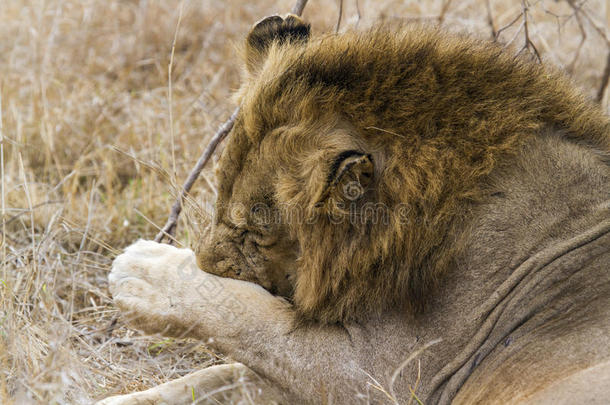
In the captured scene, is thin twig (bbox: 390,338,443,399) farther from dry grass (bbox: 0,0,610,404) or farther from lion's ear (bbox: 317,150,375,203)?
dry grass (bbox: 0,0,610,404)

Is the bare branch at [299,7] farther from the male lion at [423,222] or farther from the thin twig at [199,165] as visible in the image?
the male lion at [423,222]

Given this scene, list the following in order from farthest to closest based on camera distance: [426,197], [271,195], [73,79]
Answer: [73,79] < [271,195] < [426,197]

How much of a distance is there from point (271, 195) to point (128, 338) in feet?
3.49

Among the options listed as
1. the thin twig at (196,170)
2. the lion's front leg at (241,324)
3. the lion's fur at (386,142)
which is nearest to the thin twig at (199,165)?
Result: the thin twig at (196,170)

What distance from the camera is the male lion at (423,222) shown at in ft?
8.00

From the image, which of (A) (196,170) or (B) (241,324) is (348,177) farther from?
(A) (196,170)

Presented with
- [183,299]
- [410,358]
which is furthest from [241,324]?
[410,358]

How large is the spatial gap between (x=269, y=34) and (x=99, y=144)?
2331mm

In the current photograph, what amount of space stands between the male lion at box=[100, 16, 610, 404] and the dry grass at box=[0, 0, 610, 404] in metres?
0.46

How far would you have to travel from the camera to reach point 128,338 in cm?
326

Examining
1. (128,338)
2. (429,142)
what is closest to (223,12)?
(128,338)

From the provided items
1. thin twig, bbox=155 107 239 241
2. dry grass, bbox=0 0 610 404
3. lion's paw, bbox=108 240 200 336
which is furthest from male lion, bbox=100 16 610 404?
thin twig, bbox=155 107 239 241

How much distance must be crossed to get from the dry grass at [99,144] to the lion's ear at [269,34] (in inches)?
26.1

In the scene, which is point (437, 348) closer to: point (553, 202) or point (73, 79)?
point (553, 202)
